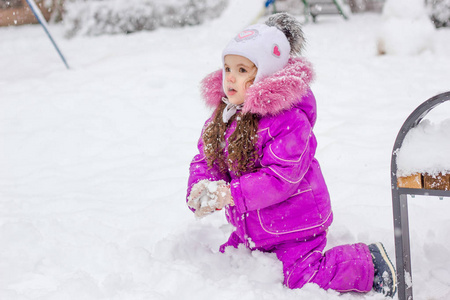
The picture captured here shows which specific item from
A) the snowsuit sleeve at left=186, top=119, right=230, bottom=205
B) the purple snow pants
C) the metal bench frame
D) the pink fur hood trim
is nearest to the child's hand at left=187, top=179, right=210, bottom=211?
Result: the snowsuit sleeve at left=186, top=119, right=230, bottom=205

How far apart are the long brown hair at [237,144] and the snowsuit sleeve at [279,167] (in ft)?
0.22

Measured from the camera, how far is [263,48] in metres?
1.95

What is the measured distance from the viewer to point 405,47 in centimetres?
622

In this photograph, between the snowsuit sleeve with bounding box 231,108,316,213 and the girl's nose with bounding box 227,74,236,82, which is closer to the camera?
the snowsuit sleeve with bounding box 231,108,316,213

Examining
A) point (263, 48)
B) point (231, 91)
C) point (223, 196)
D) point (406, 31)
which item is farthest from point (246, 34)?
point (406, 31)

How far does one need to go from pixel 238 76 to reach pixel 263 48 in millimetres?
158

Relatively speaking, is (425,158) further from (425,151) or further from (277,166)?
(277,166)

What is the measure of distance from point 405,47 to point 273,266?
4924mm

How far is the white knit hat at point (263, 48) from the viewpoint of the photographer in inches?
76.7

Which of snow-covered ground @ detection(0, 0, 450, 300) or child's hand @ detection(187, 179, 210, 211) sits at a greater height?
child's hand @ detection(187, 179, 210, 211)

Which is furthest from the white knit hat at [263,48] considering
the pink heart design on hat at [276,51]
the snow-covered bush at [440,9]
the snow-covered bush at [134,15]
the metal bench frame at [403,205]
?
the snow-covered bush at [134,15]

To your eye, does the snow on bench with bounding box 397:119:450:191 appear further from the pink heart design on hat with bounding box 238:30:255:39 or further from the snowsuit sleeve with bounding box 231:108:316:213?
the pink heart design on hat with bounding box 238:30:255:39

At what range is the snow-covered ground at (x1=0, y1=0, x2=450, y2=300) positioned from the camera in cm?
208

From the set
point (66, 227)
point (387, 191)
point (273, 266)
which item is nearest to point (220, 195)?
point (273, 266)
